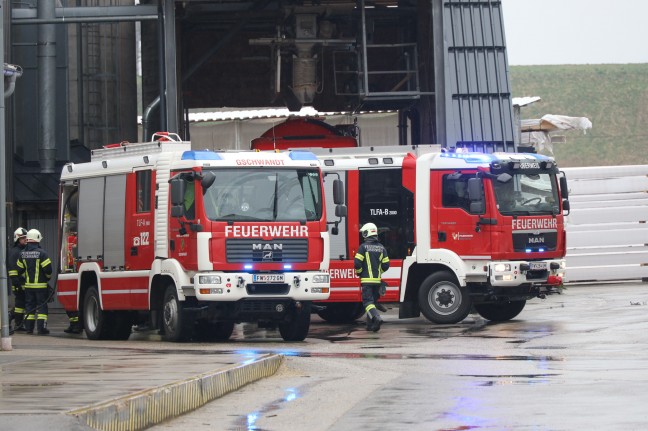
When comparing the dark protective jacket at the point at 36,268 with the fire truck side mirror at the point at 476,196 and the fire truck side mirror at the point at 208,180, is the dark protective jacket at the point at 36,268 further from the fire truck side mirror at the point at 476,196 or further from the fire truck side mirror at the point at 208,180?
the fire truck side mirror at the point at 476,196

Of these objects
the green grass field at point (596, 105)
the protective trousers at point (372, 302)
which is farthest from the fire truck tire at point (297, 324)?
the green grass field at point (596, 105)

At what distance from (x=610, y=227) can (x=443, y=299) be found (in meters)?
10.2

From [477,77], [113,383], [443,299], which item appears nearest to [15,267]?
[443,299]

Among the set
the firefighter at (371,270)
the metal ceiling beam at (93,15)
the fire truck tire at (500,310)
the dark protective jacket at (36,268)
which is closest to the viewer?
the firefighter at (371,270)

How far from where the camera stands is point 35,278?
894 inches

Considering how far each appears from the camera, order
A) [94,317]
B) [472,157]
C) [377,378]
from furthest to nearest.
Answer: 1. [472,157]
2. [94,317]
3. [377,378]

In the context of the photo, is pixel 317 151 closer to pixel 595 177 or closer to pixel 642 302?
pixel 642 302

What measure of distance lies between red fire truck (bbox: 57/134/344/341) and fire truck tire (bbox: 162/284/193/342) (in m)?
0.02

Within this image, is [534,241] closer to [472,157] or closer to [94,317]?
[472,157]

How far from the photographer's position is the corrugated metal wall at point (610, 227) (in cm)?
3138

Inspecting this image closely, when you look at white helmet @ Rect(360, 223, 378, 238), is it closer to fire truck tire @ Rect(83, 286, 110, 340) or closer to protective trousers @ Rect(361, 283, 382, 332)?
protective trousers @ Rect(361, 283, 382, 332)

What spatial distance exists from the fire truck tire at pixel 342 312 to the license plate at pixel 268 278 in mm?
5447

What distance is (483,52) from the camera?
28.5m

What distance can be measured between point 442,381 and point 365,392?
1.00m
